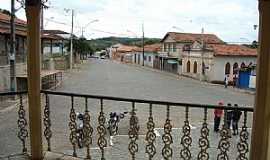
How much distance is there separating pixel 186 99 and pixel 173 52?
3167 cm

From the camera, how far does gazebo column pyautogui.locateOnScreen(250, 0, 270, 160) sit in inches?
134

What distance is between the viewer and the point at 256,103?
3.52 m

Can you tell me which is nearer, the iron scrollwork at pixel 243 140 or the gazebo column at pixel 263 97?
the gazebo column at pixel 263 97

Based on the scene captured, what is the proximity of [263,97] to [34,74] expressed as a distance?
2818 mm

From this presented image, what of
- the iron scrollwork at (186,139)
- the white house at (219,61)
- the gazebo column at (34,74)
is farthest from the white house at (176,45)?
the iron scrollwork at (186,139)

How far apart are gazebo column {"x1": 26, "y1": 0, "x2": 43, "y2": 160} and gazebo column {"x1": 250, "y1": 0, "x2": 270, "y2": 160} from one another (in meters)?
2.71

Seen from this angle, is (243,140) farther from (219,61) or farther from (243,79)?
(219,61)

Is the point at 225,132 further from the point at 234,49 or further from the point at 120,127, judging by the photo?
the point at 234,49

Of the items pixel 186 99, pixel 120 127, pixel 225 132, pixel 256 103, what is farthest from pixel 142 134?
pixel 186 99

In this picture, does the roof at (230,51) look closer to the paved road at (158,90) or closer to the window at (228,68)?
the window at (228,68)

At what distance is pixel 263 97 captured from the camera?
3443mm

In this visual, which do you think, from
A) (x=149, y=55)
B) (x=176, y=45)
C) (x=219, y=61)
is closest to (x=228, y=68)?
(x=219, y=61)

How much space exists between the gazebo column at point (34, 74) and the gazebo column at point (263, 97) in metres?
2.71

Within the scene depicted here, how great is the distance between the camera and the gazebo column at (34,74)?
15.3ft
